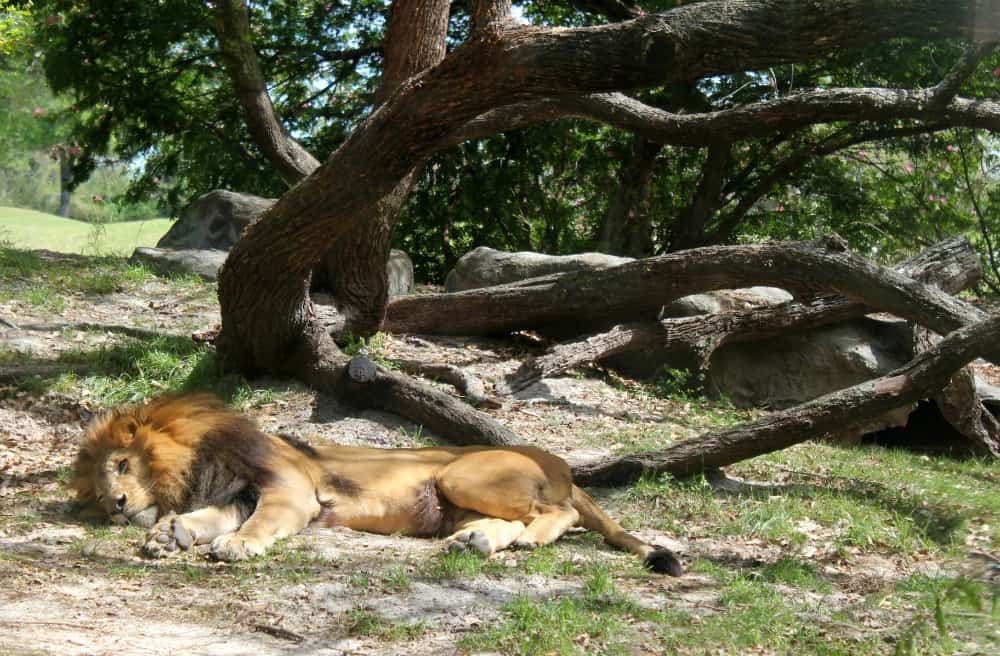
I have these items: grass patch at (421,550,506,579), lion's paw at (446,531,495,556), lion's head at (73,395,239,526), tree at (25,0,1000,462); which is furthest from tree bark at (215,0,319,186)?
grass patch at (421,550,506,579)

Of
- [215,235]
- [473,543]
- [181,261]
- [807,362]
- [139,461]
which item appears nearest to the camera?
[473,543]

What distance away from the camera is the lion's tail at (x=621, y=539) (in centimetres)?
545

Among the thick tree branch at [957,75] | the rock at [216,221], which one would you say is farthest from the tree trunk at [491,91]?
the rock at [216,221]

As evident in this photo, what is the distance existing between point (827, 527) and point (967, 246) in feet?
19.5

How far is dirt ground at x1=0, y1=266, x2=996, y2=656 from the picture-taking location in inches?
160

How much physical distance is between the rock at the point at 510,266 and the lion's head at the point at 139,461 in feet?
19.3

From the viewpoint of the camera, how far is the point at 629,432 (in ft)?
28.9

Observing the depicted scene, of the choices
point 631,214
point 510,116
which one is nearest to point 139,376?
point 510,116

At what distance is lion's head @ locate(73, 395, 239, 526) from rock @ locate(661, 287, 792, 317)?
6.31m

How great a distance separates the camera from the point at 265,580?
Answer: 4.78 m

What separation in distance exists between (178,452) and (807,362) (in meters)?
7.28

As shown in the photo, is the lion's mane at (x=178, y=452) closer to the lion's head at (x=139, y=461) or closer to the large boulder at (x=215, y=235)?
the lion's head at (x=139, y=461)

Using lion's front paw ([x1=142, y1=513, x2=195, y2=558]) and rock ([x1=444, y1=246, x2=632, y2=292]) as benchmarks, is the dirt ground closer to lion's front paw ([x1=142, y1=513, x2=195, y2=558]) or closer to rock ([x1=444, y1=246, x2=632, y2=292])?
lion's front paw ([x1=142, y1=513, x2=195, y2=558])

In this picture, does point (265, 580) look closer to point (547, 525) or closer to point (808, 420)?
point (547, 525)
